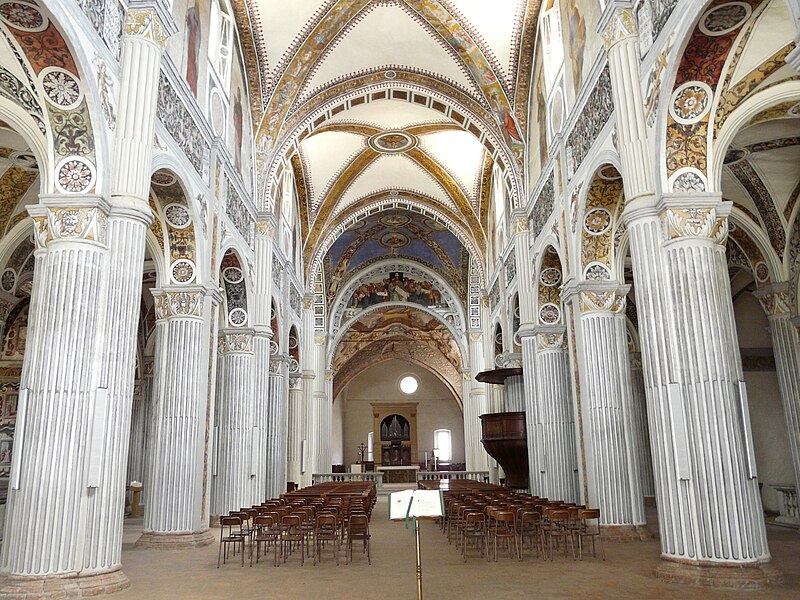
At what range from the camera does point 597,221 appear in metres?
11.7

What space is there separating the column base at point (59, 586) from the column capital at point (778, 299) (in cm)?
1209

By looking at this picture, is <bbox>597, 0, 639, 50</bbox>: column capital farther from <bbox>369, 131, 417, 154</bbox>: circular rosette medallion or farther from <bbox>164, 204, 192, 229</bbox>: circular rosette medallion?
<bbox>369, 131, 417, 154</bbox>: circular rosette medallion

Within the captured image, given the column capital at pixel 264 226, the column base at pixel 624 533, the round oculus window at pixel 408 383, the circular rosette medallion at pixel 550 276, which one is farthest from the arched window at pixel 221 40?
the round oculus window at pixel 408 383

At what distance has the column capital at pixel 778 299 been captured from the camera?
12.7 metres

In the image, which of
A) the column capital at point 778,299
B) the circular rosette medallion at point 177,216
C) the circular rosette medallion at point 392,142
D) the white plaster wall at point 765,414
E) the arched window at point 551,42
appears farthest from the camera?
the circular rosette medallion at point 392,142

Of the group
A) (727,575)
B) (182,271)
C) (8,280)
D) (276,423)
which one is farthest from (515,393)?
(8,280)

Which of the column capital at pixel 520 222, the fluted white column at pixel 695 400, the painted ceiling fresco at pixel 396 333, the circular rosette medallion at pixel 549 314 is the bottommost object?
the fluted white column at pixel 695 400

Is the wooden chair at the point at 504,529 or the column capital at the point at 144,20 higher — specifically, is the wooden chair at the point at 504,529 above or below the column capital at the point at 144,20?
below

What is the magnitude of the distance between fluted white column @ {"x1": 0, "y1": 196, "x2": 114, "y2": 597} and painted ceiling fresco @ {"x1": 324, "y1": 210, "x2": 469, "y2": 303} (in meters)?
21.1

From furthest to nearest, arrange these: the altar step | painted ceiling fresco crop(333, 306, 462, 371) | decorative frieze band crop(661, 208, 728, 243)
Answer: painted ceiling fresco crop(333, 306, 462, 371)
the altar step
decorative frieze band crop(661, 208, 728, 243)

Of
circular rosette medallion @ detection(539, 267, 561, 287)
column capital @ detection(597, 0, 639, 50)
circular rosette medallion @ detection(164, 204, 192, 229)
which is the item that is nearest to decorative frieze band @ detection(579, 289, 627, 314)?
circular rosette medallion @ detection(539, 267, 561, 287)

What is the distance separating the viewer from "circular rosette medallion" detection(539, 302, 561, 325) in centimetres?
1534

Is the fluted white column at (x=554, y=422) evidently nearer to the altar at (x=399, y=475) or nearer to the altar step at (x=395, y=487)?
the altar step at (x=395, y=487)

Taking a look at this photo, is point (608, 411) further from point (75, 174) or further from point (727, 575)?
point (75, 174)
